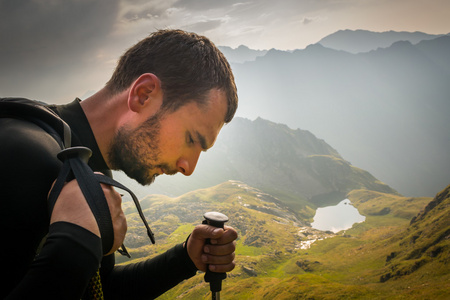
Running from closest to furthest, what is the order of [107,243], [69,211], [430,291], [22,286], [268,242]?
[22,286] < [69,211] < [107,243] < [430,291] < [268,242]

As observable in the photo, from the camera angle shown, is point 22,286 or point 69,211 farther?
point 69,211

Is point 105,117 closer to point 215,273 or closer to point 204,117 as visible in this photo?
point 204,117

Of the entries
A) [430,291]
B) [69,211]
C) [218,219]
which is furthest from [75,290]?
[430,291]

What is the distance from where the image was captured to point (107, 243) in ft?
5.55

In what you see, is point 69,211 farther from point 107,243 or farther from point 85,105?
point 85,105

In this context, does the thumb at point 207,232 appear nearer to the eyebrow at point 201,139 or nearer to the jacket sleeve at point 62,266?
the eyebrow at point 201,139

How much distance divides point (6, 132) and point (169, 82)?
7.47 ft

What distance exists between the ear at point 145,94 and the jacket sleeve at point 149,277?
10.0 ft

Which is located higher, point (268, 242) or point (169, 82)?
point (169, 82)

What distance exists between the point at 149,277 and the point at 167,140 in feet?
A: 10.1

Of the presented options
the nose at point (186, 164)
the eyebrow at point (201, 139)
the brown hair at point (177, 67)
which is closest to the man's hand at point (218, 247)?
the nose at point (186, 164)

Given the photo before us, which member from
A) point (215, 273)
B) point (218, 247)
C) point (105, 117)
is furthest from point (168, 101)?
point (215, 273)

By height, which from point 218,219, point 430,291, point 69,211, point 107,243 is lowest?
point 430,291

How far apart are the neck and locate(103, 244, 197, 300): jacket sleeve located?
8.31 feet
